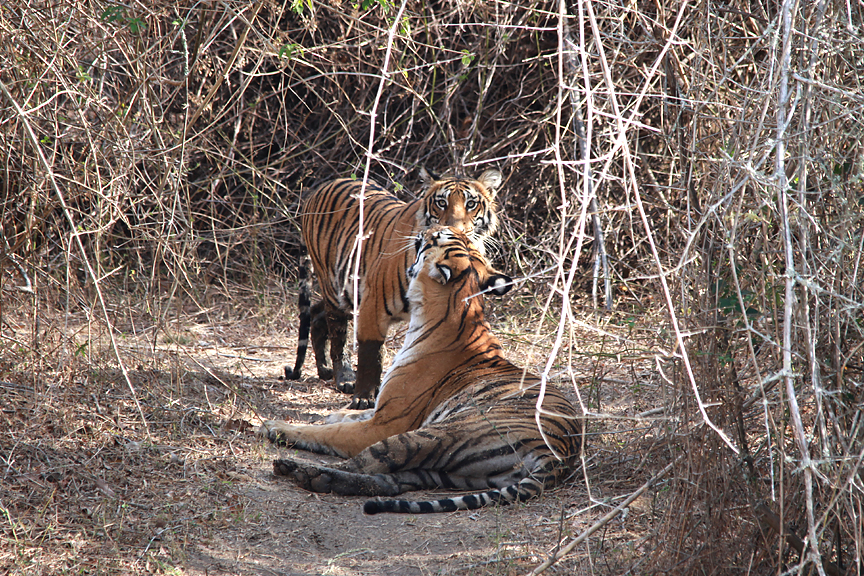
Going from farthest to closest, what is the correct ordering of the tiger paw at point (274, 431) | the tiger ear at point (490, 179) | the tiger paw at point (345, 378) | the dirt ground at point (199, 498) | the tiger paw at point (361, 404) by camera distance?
the tiger ear at point (490, 179) < the tiger paw at point (345, 378) < the tiger paw at point (361, 404) < the tiger paw at point (274, 431) < the dirt ground at point (199, 498)

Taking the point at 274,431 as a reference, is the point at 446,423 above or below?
above

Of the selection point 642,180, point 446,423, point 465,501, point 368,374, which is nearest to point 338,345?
point 368,374

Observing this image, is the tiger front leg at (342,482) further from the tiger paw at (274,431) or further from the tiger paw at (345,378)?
the tiger paw at (345,378)

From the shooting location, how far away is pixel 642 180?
4.51 m

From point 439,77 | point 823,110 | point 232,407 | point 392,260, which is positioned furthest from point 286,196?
point 823,110

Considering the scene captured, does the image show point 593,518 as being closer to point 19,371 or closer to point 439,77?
point 19,371

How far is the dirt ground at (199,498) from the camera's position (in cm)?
278

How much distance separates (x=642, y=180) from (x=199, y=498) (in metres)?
2.83

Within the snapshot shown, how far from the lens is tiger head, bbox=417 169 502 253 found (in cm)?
515

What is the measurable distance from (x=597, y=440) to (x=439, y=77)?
4008 mm

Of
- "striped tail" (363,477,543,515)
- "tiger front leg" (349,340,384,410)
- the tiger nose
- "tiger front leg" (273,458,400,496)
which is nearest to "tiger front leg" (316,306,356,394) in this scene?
"tiger front leg" (349,340,384,410)

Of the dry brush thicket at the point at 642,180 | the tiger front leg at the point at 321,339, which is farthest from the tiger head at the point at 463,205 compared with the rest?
the tiger front leg at the point at 321,339

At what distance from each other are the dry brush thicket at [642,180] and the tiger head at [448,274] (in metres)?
0.39

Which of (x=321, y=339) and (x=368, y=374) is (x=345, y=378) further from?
(x=368, y=374)
